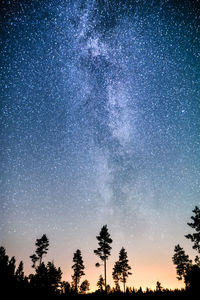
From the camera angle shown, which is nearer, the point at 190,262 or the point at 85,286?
the point at 190,262

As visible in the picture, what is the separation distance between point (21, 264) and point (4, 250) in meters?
12.6

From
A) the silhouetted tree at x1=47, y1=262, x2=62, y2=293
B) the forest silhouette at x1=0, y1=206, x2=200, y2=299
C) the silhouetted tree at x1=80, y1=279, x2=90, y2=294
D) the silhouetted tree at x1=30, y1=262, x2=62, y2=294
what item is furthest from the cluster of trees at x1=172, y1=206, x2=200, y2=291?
the silhouetted tree at x1=80, y1=279, x2=90, y2=294

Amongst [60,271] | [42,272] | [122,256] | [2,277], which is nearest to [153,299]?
[2,277]

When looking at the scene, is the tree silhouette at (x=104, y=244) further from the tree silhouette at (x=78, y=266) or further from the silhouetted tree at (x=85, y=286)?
the silhouetted tree at (x=85, y=286)

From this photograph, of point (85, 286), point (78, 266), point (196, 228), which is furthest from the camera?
point (85, 286)

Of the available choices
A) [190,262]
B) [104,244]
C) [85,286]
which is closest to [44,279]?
[104,244]

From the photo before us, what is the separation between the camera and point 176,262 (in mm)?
41312

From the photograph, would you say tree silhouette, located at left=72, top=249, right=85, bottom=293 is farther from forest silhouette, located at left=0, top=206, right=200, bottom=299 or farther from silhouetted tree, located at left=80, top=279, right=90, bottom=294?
silhouetted tree, located at left=80, top=279, right=90, bottom=294

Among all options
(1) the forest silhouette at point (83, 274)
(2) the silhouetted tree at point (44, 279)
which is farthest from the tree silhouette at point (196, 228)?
(2) the silhouetted tree at point (44, 279)

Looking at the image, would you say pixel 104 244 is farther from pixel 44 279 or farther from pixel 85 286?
pixel 85 286

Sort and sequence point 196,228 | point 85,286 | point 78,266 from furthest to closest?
point 85,286 → point 78,266 → point 196,228

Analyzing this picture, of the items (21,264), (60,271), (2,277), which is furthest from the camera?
(21,264)

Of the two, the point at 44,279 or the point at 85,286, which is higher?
the point at 44,279

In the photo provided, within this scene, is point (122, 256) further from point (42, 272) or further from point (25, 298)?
point (25, 298)
